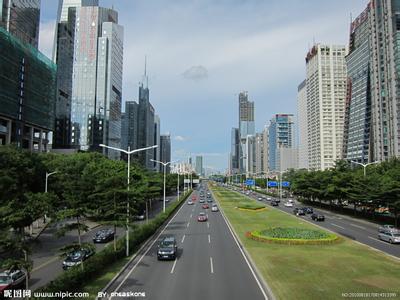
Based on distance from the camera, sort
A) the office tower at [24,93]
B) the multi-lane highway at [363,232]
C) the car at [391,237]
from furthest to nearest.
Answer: the office tower at [24,93] → the car at [391,237] → the multi-lane highway at [363,232]

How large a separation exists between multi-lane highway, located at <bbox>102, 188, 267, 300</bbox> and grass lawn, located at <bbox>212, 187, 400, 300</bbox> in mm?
1522

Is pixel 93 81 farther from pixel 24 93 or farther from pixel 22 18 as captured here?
pixel 24 93

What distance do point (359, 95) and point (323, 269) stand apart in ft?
594

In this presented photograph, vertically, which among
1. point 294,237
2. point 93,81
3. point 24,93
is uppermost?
point 93,81

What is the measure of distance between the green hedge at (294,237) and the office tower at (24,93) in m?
83.8

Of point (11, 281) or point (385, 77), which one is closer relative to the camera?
point (11, 281)

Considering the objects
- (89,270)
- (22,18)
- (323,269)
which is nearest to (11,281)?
(89,270)

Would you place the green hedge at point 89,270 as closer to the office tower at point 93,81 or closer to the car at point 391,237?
the car at point 391,237

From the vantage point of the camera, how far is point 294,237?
3731cm

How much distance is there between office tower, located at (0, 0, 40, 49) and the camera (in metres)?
111

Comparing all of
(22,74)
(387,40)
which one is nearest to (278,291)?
(22,74)

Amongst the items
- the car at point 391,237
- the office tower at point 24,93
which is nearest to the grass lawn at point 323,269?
the car at point 391,237

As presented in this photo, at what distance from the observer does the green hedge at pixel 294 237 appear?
3572cm

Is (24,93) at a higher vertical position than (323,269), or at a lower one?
higher
